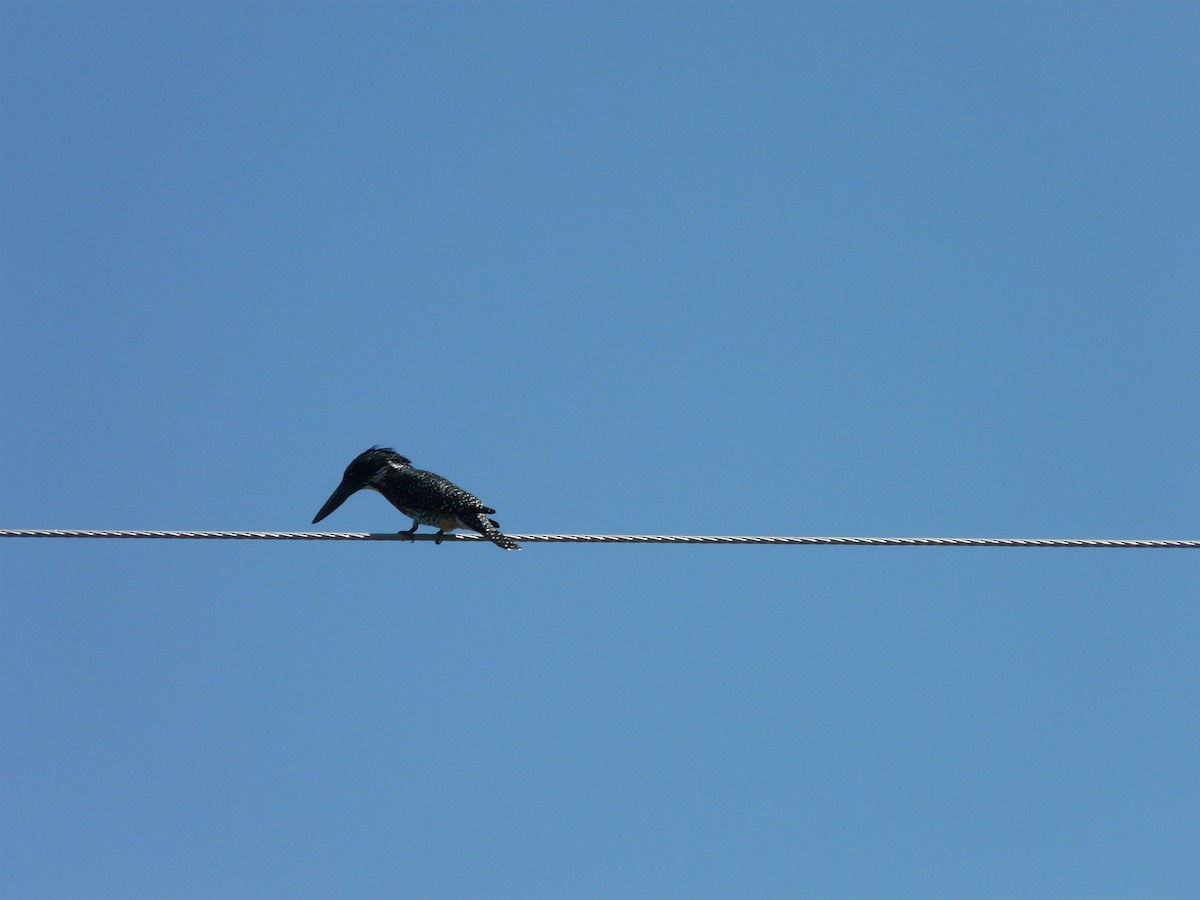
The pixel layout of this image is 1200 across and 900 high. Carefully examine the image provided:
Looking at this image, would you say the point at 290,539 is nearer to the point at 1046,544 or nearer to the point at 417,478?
the point at 417,478

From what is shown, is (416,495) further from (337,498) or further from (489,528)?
(337,498)

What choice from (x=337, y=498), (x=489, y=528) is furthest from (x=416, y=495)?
(x=337, y=498)

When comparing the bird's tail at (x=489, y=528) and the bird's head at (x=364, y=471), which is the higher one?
the bird's head at (x=364, y=471)

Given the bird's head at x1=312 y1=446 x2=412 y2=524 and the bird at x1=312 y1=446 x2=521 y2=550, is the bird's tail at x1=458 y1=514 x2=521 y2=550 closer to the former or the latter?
the bird at x1=312 y1=446 x2=521 y2=550

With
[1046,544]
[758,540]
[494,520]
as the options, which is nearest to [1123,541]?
[1046,544]

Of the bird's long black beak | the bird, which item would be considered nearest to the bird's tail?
the bird

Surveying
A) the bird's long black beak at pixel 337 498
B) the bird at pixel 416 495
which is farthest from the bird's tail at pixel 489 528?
the bird's long black beak at pixel 337 498

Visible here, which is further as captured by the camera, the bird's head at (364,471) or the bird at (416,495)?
the bird's head at (364,471)

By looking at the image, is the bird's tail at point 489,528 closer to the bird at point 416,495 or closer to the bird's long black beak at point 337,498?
the bird at point 416,495

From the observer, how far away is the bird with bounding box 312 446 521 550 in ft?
37.4

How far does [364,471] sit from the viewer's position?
42.6 feet

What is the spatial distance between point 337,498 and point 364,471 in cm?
38

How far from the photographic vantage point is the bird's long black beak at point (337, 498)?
516 inches

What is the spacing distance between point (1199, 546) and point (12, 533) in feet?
22.8
